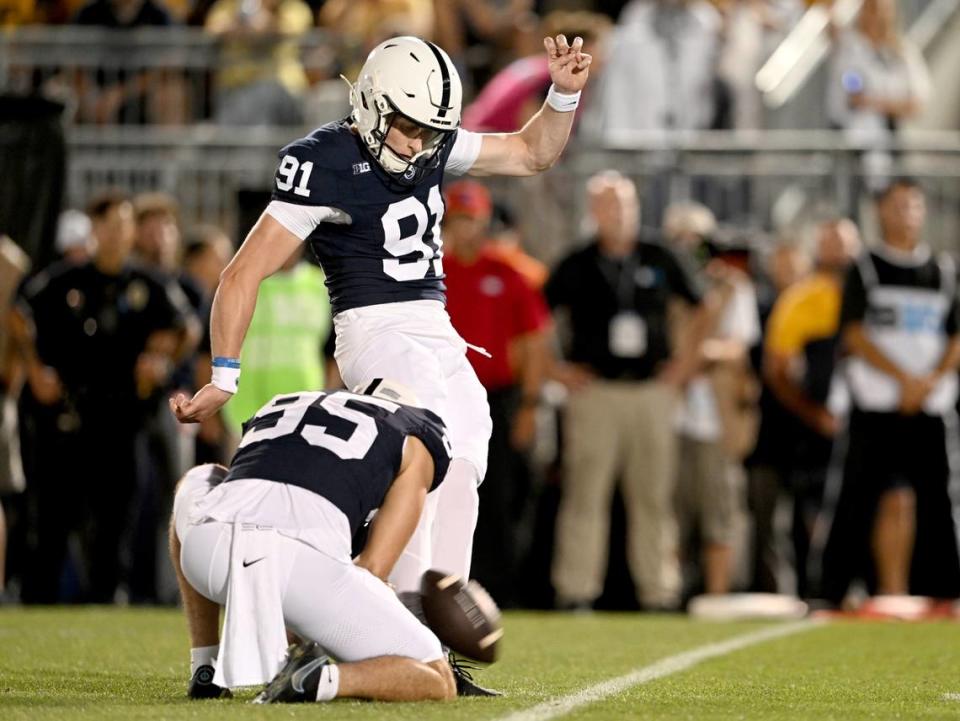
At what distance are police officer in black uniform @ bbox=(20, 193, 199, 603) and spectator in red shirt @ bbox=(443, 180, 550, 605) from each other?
1.69m

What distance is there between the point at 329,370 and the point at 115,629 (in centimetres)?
279

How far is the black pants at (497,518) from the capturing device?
11594 mm

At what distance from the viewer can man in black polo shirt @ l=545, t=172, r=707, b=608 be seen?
11.6 meters

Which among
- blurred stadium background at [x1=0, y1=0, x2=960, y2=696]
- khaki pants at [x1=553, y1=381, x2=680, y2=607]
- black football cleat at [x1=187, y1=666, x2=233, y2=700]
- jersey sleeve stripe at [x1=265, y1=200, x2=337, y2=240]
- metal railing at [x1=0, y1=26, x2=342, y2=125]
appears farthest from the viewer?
metal railing at [x1=0, y1=26, x2=342, y2=125]

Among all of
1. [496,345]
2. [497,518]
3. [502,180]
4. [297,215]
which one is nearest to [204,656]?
[297,215]

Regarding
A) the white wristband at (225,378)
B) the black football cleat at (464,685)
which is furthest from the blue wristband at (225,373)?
the black football cleat at (464,685)

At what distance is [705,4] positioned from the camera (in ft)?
48.0

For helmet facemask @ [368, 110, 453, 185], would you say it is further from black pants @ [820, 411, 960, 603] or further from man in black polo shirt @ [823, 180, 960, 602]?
black pants @ [820, 411, 960, 603]

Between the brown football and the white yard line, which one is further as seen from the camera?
the brown football

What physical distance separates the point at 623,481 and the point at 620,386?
59cm

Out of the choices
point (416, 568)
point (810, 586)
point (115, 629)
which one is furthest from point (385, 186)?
point (810, 586)

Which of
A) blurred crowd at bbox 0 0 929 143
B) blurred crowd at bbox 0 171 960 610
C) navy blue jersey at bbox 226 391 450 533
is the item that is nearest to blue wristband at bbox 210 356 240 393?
navy blue jersey at bbox 226 391 450 533

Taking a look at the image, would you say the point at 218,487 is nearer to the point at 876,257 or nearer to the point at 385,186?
the point at 385,186

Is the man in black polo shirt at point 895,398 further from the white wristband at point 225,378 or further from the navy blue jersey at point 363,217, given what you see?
the white wristband at point 225,378
